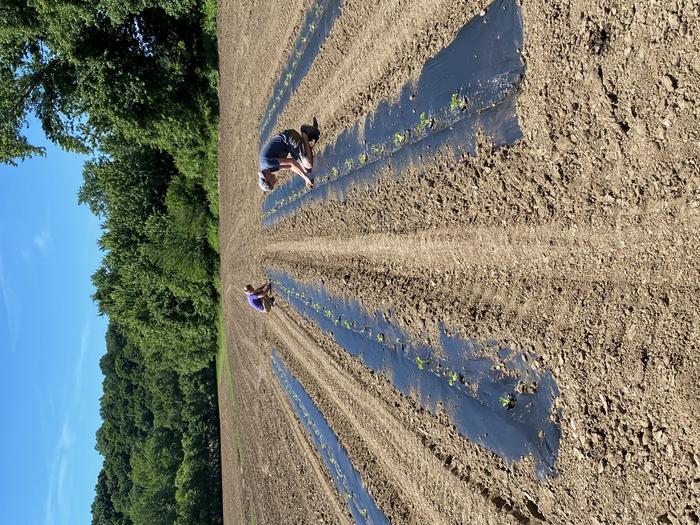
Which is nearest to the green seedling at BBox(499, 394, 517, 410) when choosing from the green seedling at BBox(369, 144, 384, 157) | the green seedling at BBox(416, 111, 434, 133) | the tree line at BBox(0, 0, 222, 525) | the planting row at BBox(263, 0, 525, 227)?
the planting row at BBox(263, 0, 525, 227)

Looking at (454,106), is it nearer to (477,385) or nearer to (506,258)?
(506,258)

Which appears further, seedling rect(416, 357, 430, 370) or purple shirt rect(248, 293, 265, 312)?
purple shirt rect(248, 293, 265, 312)

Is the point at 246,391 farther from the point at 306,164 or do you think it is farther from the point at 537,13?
the point at 537,13

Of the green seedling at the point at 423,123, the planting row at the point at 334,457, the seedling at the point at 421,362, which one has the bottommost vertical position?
the planting row at the point at 334,457

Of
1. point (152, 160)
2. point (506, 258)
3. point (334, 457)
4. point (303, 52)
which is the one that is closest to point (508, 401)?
point (506, 258)

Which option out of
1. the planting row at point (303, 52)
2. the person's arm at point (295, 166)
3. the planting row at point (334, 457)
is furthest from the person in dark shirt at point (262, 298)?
the person's arm at point (295, 166)

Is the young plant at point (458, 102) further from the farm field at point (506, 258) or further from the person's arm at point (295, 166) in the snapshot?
the person's arm at point (295, 166)

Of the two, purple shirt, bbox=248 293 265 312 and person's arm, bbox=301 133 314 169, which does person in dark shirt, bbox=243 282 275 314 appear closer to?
purple shirt, bbox=248 293 265 312
